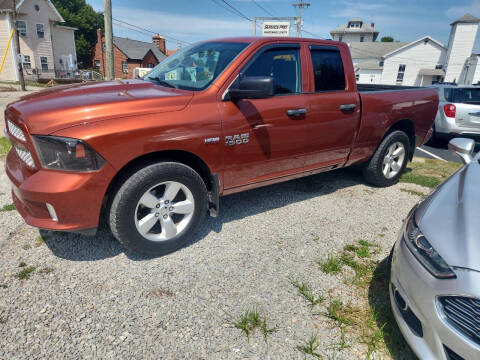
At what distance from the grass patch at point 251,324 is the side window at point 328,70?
2.53 m

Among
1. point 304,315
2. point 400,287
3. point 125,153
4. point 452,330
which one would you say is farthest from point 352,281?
point 125,153

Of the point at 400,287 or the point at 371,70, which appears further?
the point at 371,70

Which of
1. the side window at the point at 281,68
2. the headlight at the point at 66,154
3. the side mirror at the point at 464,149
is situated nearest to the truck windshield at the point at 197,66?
the side window at the point at 281,68

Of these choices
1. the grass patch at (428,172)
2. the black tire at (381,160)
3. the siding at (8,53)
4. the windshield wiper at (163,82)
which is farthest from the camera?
the siding at (8,53)

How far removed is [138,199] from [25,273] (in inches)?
43.0

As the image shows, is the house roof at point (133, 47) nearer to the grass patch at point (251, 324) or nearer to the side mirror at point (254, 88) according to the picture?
the side mirror at point (254, 88)

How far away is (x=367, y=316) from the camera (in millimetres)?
2434

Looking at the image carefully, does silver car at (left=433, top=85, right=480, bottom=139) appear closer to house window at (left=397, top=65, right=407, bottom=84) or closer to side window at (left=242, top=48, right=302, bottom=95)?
side window at (left=242, top=48, right=302, bottom=95)

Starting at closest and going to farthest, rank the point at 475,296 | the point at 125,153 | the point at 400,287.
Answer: the point at 475,296
the point at 400,287
the point at 125,153

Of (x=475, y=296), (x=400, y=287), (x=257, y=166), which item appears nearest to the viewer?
(x=475, y=296)

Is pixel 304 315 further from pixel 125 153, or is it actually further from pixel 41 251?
pixel 41 251

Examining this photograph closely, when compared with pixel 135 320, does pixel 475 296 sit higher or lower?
higher

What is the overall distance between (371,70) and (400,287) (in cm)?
4754

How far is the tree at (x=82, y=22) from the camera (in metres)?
50.4
